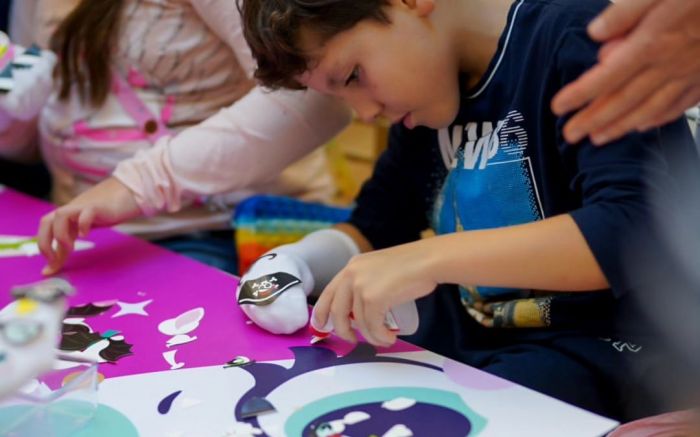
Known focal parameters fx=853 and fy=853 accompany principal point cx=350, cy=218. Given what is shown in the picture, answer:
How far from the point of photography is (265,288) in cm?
75

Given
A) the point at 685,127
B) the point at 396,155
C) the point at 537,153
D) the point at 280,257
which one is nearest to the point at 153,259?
the point at 280,257

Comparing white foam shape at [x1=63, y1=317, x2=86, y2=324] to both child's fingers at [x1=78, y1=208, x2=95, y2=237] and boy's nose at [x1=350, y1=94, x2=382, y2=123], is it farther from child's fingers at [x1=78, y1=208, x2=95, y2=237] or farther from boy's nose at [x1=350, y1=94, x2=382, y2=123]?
boy's nose at [x1=350, y1=94, x2=382, y2=123]

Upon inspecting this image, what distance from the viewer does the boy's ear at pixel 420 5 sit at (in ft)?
2.53

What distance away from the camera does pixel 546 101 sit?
2.48ft

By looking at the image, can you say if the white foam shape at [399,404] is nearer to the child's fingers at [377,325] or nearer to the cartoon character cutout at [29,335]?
the child's fingers at [377,325]

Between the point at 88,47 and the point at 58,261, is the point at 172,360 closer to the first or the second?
the point at 58,261

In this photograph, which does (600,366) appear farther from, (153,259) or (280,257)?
(153,259)

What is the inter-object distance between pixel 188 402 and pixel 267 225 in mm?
444

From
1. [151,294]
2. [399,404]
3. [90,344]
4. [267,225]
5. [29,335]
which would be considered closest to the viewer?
[29,335]

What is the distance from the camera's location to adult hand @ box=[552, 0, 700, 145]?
559 millimetres

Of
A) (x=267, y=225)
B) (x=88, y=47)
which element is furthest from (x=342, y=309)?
(x=88, y=47)

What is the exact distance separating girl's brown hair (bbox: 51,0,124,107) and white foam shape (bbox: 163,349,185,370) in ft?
1.68

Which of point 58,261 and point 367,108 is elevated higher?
point 367,108

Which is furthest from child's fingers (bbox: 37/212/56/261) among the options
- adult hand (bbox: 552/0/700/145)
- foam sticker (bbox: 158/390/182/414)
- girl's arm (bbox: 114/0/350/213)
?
adult hand (bbox: 552/0/700/145)
